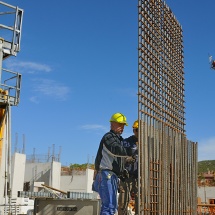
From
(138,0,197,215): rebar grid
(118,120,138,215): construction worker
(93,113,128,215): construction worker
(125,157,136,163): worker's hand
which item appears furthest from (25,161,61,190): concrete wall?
(93,113,128,215): construction worker

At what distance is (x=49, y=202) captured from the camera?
7207 mm

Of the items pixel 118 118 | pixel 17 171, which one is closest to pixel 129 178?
pixel 118 118

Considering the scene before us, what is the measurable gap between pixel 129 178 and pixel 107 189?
1.12 m

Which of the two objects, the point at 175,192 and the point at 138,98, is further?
the point at 175,192

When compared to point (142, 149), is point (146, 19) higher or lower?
higher

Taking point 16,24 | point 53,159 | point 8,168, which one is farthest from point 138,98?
point 53,159

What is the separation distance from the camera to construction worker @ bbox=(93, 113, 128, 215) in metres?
8.97

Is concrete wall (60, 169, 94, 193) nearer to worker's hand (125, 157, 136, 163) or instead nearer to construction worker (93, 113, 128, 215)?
worker's hand (125, 157, 136, 163)

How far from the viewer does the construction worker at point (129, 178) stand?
974 centimetres

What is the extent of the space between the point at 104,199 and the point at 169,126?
124 inches

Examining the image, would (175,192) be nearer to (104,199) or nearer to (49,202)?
(104,199)

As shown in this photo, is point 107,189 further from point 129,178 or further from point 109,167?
point 129,178

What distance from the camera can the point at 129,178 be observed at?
32.8ft

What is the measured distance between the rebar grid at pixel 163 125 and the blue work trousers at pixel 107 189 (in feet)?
1.85
